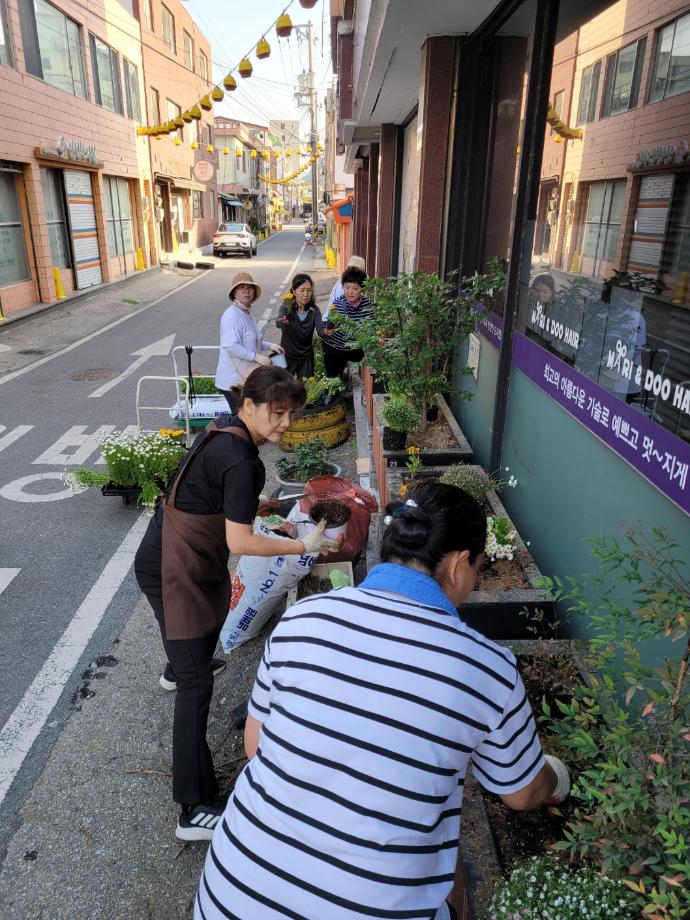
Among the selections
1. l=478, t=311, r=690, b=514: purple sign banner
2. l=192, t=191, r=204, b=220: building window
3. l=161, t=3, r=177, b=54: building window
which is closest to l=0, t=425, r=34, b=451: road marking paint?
l=478, t=311, r=690, b=514: purple sign banner

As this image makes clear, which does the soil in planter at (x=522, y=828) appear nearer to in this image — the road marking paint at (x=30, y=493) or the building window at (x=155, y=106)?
the road marking paint at (x=30, y=493)

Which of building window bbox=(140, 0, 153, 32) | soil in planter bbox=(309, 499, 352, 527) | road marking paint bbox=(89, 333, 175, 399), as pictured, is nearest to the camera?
soil in planter bbox=(309, 499, 352, 527)

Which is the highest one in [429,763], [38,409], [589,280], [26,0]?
[26,0]

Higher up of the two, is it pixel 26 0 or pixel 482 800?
pixel 26 0

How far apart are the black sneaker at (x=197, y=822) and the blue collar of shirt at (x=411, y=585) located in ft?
5.99

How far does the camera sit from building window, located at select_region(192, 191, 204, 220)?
122 ft

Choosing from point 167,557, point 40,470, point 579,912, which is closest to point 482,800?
point 579,912

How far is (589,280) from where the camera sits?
3352mm

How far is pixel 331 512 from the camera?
4.32 metres

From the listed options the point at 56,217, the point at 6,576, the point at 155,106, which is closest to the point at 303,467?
the point at 6,576

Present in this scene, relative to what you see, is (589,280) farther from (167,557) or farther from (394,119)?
(394,119)

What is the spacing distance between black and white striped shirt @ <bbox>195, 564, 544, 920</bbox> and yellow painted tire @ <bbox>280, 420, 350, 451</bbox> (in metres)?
5.50

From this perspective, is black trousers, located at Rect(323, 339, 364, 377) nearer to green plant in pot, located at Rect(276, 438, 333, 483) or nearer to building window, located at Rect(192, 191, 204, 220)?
green plant in pot, located at Rect(276, 438, 333, 483)

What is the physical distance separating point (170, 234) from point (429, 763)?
112 feet
